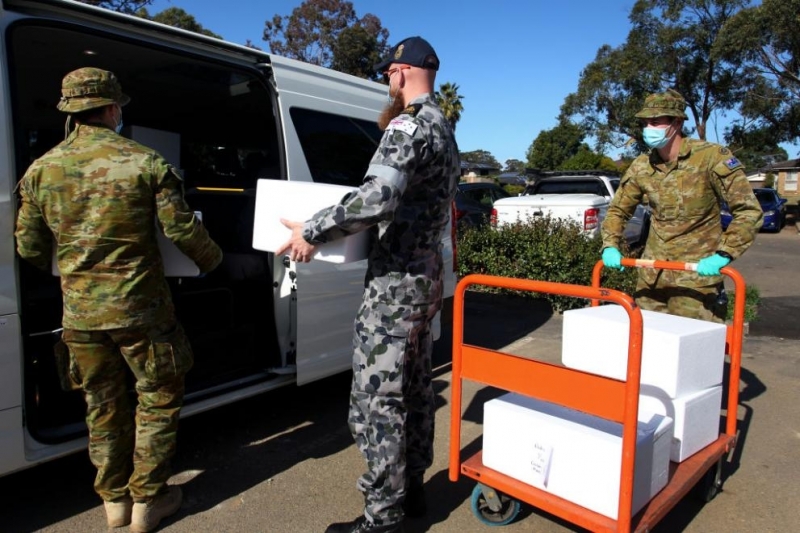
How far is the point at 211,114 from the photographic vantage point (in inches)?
193

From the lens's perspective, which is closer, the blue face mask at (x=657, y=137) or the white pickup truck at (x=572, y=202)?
the blue face mask at (x=657, y=137)

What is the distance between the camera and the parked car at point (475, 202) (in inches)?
465

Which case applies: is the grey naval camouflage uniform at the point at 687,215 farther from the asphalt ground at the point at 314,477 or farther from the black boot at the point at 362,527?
the black boot at the point at 362,527

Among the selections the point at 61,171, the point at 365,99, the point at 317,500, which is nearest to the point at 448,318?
the point at 365,99

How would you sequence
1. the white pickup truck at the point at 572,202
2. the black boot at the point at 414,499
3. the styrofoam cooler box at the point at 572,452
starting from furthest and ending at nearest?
the white pickup truck at the point at 572,202, the black boot at the point at 414,499, the styrofoam cooler box at the point at 572,452

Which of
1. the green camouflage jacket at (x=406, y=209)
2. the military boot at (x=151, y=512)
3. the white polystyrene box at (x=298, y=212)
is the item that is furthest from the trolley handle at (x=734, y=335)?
the military boot at (x=151, y=512)

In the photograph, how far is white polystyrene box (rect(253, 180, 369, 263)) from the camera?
2291mm

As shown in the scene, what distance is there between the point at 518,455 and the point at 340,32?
35.0 metres

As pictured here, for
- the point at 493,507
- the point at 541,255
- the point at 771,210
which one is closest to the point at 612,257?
the point at 493,507

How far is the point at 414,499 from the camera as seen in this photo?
8.86 ft

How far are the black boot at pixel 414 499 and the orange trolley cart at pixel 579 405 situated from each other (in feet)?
0.59

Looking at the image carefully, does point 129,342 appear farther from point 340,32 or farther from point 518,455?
point 340,32

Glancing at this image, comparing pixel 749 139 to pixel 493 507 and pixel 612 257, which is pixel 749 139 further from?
pixel 493 507

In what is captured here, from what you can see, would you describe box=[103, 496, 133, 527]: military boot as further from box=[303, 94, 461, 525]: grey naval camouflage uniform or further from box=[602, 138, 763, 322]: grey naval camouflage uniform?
box=[602, 138, 763, 322]: grey naval camouflage uniform
